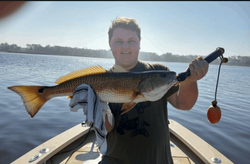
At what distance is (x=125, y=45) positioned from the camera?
2.95m

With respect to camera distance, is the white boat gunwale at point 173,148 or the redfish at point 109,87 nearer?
the redfish at point 109,87

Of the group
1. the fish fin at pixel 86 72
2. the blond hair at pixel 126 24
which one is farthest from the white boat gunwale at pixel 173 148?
the blond hair at pixel 126 24

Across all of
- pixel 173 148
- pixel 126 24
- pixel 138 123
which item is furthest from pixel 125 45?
pixel 173 148

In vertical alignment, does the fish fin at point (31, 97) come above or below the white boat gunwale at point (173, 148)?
above

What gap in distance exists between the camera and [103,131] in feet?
7.86

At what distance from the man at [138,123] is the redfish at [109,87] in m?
0.27

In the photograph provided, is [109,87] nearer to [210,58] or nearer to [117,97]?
[117,97]

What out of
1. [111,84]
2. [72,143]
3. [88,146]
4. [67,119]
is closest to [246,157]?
[88,146]

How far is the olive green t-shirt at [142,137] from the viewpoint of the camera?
8.72 feet

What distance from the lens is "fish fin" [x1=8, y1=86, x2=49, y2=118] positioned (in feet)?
8.02

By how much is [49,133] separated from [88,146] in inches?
173

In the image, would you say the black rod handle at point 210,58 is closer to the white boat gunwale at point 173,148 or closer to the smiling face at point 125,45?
the smiling face at point 125,45

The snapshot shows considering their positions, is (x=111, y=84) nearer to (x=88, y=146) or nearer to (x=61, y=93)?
(x=61, y=93)

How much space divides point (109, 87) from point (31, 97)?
123cm
